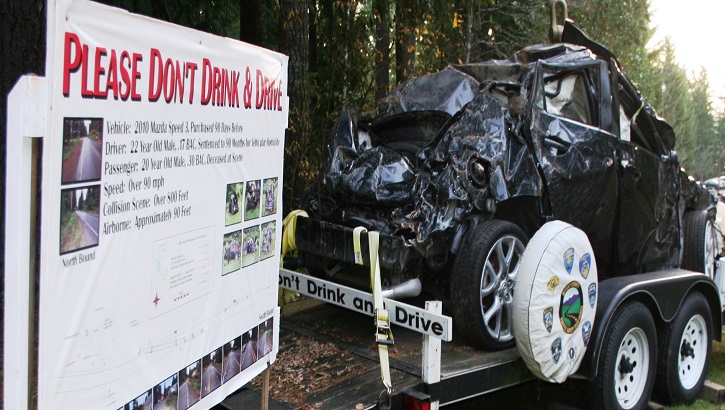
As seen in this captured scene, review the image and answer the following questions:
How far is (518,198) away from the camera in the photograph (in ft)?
15.9

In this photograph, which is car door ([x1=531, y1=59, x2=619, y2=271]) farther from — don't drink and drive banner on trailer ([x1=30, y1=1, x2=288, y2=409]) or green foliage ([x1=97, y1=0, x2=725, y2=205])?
don't drink and drive banner on trailer ([x1=30, y1=1, x2=288, y2=409])

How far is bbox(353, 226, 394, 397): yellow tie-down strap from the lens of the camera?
3.58 meters

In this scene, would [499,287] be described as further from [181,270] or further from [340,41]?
[340,41]

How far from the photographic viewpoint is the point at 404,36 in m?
9.11

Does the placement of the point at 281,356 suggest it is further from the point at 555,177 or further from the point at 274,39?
the point at 274,39

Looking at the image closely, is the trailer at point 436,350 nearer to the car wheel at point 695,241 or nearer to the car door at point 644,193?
the car door at point 644,193

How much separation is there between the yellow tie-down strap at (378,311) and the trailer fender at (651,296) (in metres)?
1.46

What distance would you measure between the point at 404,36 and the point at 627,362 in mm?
5466

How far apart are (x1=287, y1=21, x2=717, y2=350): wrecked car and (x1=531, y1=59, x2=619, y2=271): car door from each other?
0.4 inches

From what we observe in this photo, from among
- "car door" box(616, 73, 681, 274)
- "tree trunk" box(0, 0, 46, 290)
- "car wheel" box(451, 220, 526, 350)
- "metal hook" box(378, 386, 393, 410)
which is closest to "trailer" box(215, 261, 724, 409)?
"metal hook" box(378, 386, 393, 410)

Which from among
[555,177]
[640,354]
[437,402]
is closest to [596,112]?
[555,177]

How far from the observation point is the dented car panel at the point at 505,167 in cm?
448

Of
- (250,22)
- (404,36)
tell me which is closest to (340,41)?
(404,36)

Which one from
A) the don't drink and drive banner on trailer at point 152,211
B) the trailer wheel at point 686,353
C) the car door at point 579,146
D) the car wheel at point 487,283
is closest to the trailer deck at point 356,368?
the car wheel at point 487,283
